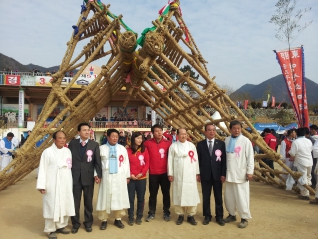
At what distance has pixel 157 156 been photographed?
453 cm

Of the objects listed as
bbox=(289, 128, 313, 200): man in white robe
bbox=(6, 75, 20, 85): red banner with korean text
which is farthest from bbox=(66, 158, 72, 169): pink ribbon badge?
bbox=(6, 75, 20, 85): red banner with korean text

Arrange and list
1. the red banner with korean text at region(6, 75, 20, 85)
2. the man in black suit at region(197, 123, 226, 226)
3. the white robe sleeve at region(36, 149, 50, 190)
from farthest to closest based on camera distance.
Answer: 1. the red banner with korean text at region(6, 75, 20, 85)
2. the man in black suit at region(197, 123, 226, 226)
3. the white robe sleeve at region(36, 149, 50, 190)

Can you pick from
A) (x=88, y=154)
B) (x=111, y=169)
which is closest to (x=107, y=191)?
(x=111, y=169)

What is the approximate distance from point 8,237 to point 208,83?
453 centimetres

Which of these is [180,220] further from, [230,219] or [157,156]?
[157,156]

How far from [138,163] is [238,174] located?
1631mm

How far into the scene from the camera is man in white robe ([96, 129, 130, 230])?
4.10m

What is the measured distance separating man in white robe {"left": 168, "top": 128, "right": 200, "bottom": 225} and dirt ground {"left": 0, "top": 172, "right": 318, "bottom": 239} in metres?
0.27

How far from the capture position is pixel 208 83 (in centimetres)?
576

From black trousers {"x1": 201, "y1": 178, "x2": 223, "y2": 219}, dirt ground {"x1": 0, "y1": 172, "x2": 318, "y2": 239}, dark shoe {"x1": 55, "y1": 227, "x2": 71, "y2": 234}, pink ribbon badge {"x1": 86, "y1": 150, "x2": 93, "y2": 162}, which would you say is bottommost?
dirt ground {"x1": 0, "y1": 172, "x2": 318, "y2": 239}

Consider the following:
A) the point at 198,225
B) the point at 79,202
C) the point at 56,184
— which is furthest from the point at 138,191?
the point at 56,184

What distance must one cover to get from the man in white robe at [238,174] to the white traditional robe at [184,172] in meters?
0.54

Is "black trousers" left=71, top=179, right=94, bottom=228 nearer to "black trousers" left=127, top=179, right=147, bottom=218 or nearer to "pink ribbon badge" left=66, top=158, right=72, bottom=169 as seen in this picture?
"pink ribbon badge" left=66, top=158, right=72, bottom=169

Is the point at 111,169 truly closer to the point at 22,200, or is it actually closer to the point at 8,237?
the point at 8,237
